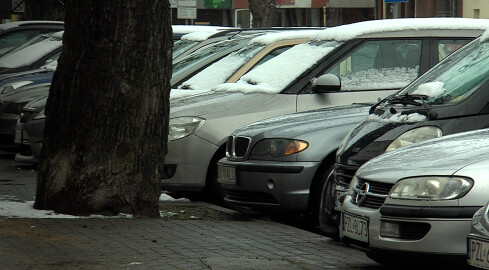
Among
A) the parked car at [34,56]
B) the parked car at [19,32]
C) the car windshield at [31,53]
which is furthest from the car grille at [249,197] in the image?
the parked car at [19,32]

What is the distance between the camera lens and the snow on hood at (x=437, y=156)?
20.5 feet

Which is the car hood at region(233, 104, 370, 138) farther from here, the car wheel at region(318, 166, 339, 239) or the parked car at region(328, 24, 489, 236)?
the parked car at region(328, 24, 489, 236)

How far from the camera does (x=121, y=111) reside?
30.6 ft

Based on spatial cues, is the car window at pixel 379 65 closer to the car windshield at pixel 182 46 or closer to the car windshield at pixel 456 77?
the car windshield at pixel 456 77

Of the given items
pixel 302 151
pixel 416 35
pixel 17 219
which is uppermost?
pixel 416 35

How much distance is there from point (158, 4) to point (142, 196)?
1.60 m

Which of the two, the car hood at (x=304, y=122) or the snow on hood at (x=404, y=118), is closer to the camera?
the snow on hood at (x=404, y=118)

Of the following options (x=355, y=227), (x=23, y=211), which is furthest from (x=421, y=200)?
(x=23, y=211)

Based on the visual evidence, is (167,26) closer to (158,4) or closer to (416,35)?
(158,4)

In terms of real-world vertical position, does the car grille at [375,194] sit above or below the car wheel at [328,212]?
above

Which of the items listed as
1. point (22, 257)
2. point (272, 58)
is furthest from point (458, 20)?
point (22, 257)

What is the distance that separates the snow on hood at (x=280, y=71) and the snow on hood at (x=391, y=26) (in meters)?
0.18

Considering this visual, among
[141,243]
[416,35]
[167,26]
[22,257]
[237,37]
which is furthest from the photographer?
[237,37]

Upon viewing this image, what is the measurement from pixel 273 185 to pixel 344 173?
1.09m
